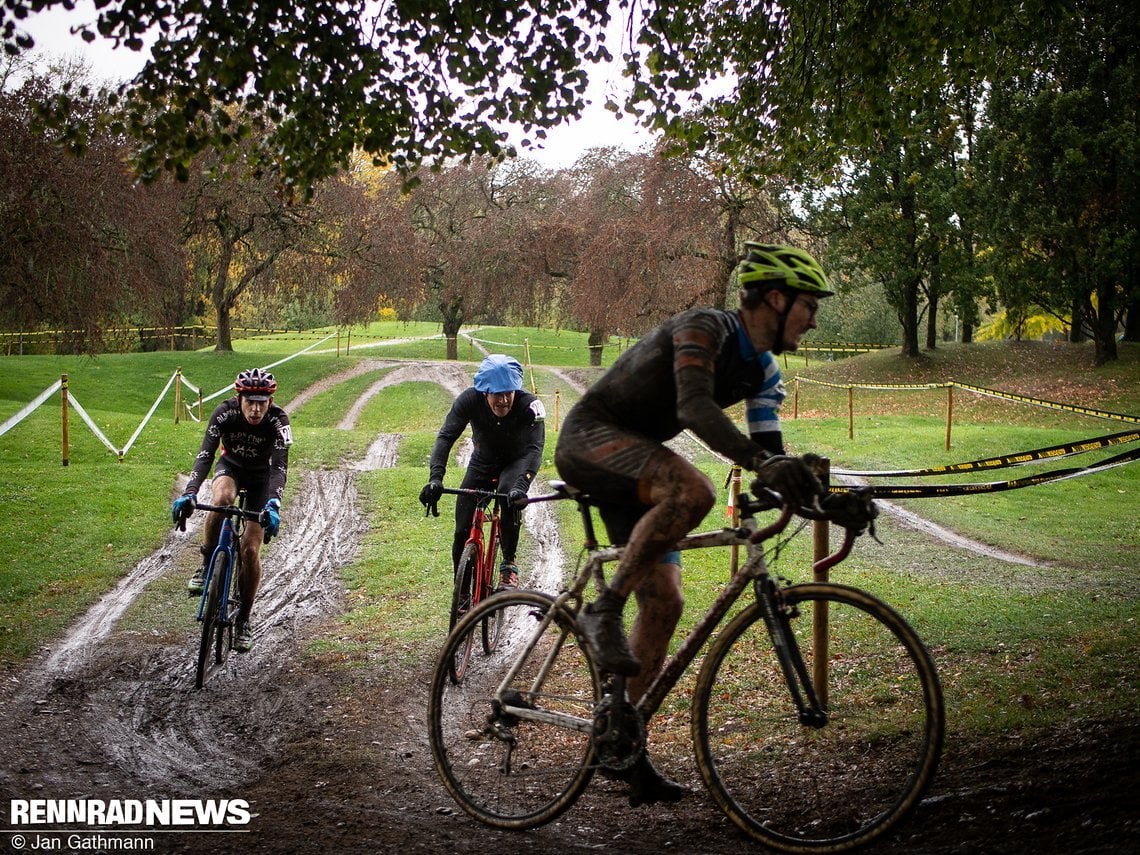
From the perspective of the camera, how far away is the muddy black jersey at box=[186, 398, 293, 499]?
805 cm

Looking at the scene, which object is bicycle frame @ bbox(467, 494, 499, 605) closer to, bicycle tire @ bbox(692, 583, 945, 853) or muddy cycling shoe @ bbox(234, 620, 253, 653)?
muddy cycling shoe @ bbox(234, 620, 253, 653)

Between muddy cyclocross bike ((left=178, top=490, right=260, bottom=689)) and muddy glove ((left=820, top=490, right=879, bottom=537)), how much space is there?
517 centimetres

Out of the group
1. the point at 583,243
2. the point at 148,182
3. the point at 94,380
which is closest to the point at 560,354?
the point at 583,243

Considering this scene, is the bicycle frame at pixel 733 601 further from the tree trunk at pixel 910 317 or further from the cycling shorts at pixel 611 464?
the tree trunk at pixel 910 317

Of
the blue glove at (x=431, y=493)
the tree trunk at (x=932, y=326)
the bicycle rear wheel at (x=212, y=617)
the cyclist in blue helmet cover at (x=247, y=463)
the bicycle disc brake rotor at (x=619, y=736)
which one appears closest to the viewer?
the bicycle disc brake rotor at (x=619, y=736)

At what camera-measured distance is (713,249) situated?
Result: 36875mm

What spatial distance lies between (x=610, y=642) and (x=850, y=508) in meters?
1.14

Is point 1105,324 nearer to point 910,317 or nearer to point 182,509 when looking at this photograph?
point 910,317

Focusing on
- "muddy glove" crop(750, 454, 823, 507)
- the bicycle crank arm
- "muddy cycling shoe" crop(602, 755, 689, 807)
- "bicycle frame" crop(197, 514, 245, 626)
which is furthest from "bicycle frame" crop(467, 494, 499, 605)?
"muddy glove" crop(750, 454, 823, 507)

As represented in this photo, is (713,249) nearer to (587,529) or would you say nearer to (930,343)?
(930,343)

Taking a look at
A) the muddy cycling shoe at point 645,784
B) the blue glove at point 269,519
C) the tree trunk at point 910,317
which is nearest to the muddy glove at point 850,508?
the muddy cycling shoe at point 645,784

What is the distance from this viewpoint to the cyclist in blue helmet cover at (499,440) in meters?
7.74

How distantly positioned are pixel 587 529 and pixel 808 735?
1.33 metres

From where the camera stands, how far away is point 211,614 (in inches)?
291
